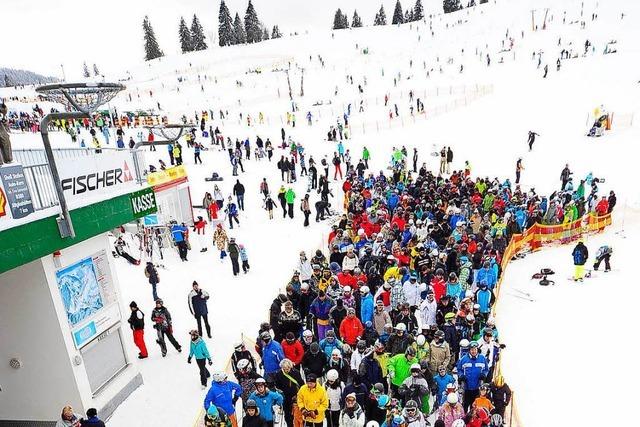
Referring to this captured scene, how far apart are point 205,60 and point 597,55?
57.1m

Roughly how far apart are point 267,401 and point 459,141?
28603 mm

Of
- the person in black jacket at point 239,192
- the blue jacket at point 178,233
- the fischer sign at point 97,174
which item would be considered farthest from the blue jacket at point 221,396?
the person in black jacket at point 239,192

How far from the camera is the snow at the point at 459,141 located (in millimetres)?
9727

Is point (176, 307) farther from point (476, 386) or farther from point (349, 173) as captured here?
point (349, 173)

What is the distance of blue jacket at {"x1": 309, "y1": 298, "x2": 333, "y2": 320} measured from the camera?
8.52m

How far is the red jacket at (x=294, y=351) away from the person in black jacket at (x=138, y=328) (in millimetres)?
3502

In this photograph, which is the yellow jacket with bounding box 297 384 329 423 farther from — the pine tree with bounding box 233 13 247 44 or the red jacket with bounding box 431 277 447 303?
the pine tree with bounding box 233 13 247 44

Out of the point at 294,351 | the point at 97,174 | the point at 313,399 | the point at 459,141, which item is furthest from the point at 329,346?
the point at 459,141

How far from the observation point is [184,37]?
9181 centimetres

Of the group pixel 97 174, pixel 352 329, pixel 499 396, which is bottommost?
pixel 499 396

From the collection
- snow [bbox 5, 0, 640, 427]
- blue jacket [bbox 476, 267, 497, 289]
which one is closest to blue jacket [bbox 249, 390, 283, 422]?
snow [bbox 5, 0, 640, 427]

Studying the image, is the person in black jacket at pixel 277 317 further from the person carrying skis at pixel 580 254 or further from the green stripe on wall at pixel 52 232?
the person carrying skis at pixel 580 254

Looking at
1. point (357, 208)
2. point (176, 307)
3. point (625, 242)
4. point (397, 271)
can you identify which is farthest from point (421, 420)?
point (625, 242)

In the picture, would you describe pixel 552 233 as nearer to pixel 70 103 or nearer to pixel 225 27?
pixel 70 103
